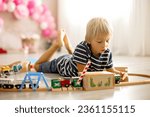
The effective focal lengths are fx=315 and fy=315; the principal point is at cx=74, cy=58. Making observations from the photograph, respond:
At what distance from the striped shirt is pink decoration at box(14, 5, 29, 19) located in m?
1.81

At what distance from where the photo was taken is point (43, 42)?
366cm

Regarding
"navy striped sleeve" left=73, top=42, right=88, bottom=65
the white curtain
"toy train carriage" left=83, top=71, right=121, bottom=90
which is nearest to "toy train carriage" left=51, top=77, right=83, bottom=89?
"toy train carriage" left=83, top=71, right=121, bottom=90

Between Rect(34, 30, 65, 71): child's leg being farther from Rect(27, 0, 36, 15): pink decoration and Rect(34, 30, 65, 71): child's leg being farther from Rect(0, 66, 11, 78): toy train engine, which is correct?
Rect(27, 0, 36, 15): pink decoration

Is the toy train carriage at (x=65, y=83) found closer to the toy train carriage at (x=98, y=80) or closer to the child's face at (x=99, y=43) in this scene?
the toy train carriage at (x=98, y=80)

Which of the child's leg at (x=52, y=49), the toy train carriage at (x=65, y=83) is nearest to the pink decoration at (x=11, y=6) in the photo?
the child's leg at (x=52, y=49)

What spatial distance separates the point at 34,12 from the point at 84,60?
2122mm

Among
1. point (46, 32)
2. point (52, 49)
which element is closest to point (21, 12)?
point (46, 32)

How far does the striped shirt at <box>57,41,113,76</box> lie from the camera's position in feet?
4.89

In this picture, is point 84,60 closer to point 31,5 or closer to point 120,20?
point 120,20

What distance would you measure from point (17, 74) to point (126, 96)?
79 cm

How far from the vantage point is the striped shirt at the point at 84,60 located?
58.7 inches

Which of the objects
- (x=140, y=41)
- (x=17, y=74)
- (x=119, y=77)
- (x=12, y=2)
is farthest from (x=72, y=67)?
(x=12, y=2)

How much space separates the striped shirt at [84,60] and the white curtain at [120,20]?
133 cm

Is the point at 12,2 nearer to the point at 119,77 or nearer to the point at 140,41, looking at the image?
the point at 140,41
